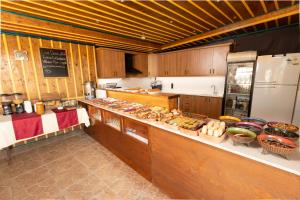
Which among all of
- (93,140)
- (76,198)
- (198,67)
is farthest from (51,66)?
(198,67)

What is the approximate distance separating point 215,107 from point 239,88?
0.73 meters

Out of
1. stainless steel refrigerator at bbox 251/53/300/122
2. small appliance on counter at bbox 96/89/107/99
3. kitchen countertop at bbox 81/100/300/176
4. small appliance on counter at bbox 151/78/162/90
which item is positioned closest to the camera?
kitchen countertop at bbox 81/100/300/176

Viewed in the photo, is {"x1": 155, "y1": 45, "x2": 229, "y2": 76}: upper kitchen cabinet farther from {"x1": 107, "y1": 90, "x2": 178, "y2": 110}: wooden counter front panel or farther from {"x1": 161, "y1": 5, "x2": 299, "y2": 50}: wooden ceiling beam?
{"x1": 107, "y1": 90, "x2": 178, "y2": 110}: wooden counter front panel

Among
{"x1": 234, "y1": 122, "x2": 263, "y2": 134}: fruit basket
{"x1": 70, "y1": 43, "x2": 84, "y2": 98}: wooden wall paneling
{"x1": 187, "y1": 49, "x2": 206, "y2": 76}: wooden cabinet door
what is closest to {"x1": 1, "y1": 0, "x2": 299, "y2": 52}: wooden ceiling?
{"x1": 70, "y1": 43, "x2": 84, "y2": 98}: wooden wall paneling

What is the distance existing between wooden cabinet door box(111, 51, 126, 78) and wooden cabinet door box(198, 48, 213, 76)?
2.41m

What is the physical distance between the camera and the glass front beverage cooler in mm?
3065

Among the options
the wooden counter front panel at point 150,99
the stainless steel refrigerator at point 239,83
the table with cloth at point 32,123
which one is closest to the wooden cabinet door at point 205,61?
the stainless steel refrigerator at point 239,83

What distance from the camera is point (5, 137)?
7.14 feet

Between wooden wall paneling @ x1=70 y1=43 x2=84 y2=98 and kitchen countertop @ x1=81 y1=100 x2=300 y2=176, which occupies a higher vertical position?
wooden wall paneling @ x1=70 y1=43 x2=84 y2=98

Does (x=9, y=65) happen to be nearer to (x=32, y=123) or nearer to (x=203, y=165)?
(x=32, y=123)

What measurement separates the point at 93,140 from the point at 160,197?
7.37 feet

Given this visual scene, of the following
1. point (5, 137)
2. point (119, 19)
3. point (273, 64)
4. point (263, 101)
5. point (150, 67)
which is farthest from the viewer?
point (150, 67)

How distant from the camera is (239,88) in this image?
3229 millimetres

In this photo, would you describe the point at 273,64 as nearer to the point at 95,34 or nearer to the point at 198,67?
the point at 198,67
